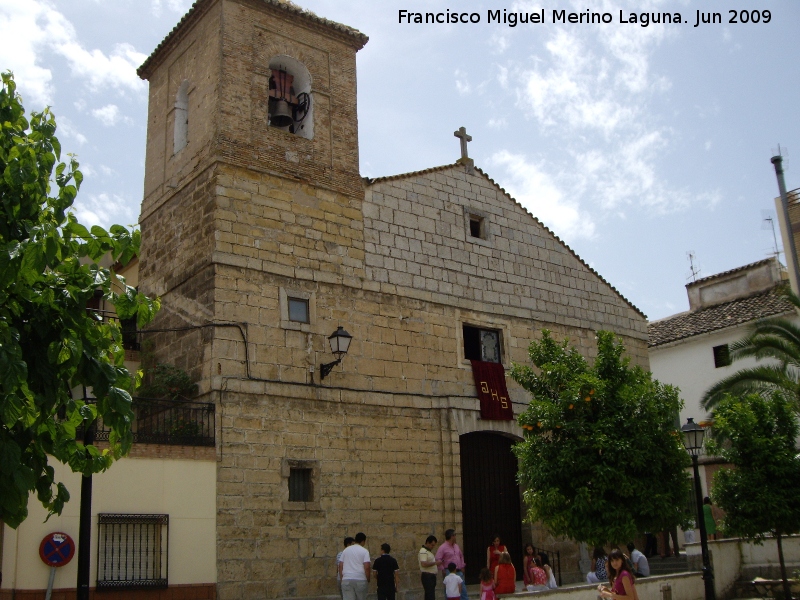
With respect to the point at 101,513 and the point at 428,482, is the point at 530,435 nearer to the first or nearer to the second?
the point at 428,482

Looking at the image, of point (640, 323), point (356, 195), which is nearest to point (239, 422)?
point (356, 195)

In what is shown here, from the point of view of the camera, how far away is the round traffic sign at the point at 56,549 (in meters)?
12.7

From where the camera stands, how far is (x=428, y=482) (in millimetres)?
17375

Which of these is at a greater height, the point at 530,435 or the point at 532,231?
the point at 532,231

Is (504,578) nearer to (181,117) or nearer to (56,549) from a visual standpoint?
(56,549)

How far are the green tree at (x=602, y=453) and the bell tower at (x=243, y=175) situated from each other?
4682 mm

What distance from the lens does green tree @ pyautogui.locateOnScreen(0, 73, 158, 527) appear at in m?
6.86

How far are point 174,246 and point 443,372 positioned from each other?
18.6 feet

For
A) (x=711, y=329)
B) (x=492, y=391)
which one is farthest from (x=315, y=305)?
(x=711, y=329)

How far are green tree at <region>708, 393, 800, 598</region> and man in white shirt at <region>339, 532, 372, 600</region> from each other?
257 inches

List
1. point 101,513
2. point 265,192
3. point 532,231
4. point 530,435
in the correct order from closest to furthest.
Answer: point 101,513, point 530,435, point 265,192, point 532,231

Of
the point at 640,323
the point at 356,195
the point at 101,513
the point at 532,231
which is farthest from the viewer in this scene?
the point at 640,323

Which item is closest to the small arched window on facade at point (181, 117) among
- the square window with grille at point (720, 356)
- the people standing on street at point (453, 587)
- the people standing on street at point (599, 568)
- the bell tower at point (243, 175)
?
the bell tower at point (243, 175)

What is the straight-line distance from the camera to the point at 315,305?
16.9 m
